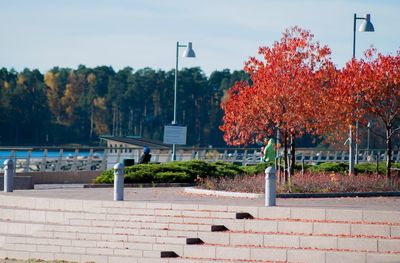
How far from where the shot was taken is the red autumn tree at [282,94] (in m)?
39.1

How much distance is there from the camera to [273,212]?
26.1 meters

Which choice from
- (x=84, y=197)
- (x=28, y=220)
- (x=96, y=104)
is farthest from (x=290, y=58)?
(x=96, y=104)

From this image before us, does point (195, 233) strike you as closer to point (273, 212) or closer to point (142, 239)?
point (142, 239)

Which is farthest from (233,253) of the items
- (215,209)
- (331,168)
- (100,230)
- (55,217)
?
(331,168)

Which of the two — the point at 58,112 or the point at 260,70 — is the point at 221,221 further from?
the point at 58,112

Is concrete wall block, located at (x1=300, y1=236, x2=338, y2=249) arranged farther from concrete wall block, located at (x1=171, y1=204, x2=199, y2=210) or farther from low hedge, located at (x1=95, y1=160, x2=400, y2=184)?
low hedge, located at (x1=95, y1=160, x2=400, y2=184)

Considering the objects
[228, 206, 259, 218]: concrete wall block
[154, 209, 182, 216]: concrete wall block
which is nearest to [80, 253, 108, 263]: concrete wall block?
[154, 209, 182, 216]: concrete wall block

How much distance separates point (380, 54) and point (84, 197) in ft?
47.9

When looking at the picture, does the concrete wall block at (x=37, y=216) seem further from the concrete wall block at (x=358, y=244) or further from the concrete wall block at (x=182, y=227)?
the concrete wall block at (x=358, y=244)

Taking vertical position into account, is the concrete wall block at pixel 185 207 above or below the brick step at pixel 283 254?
above

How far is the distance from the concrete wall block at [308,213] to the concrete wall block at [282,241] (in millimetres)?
1013

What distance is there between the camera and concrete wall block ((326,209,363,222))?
2500 cm

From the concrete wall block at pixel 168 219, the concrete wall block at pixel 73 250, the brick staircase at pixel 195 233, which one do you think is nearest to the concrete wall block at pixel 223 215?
the brick staircase at pixel 195 233

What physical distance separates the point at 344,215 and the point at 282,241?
1.44 metres
